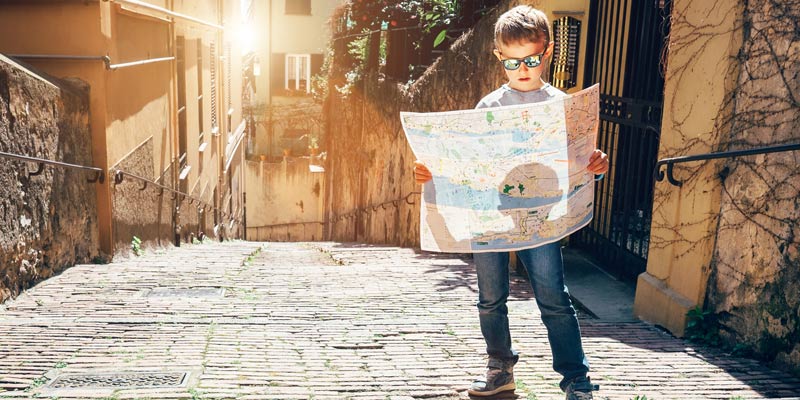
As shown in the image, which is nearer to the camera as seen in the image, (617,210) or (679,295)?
(679,295)

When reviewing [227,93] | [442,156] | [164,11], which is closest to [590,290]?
[442,156]

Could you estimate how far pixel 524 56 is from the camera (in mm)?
3186

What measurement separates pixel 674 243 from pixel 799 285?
1306 millimetres

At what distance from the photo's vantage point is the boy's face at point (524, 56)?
10.4 feet

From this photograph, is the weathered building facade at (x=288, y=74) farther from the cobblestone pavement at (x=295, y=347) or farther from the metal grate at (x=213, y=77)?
the cobblestone pavement at (x=295, y=347)

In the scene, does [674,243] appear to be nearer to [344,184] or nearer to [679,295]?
[679,295]

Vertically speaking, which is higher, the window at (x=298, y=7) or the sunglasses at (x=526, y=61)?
the window at (x=298, y=7)

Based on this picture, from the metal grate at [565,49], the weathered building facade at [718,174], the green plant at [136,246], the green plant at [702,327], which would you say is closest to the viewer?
the weathered building facade at [718,174]

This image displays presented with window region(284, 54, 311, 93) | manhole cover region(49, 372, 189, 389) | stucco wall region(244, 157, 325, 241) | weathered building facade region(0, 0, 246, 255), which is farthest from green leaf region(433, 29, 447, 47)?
window region(284, 54, 311, 93)

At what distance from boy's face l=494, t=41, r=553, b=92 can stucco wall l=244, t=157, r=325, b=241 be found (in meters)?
21.1

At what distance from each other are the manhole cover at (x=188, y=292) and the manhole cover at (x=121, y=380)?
255cm

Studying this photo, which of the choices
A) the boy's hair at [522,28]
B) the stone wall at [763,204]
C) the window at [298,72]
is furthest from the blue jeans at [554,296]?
the window at [298,72]

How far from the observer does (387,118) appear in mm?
14352

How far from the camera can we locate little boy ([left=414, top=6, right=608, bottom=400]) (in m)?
3.19
